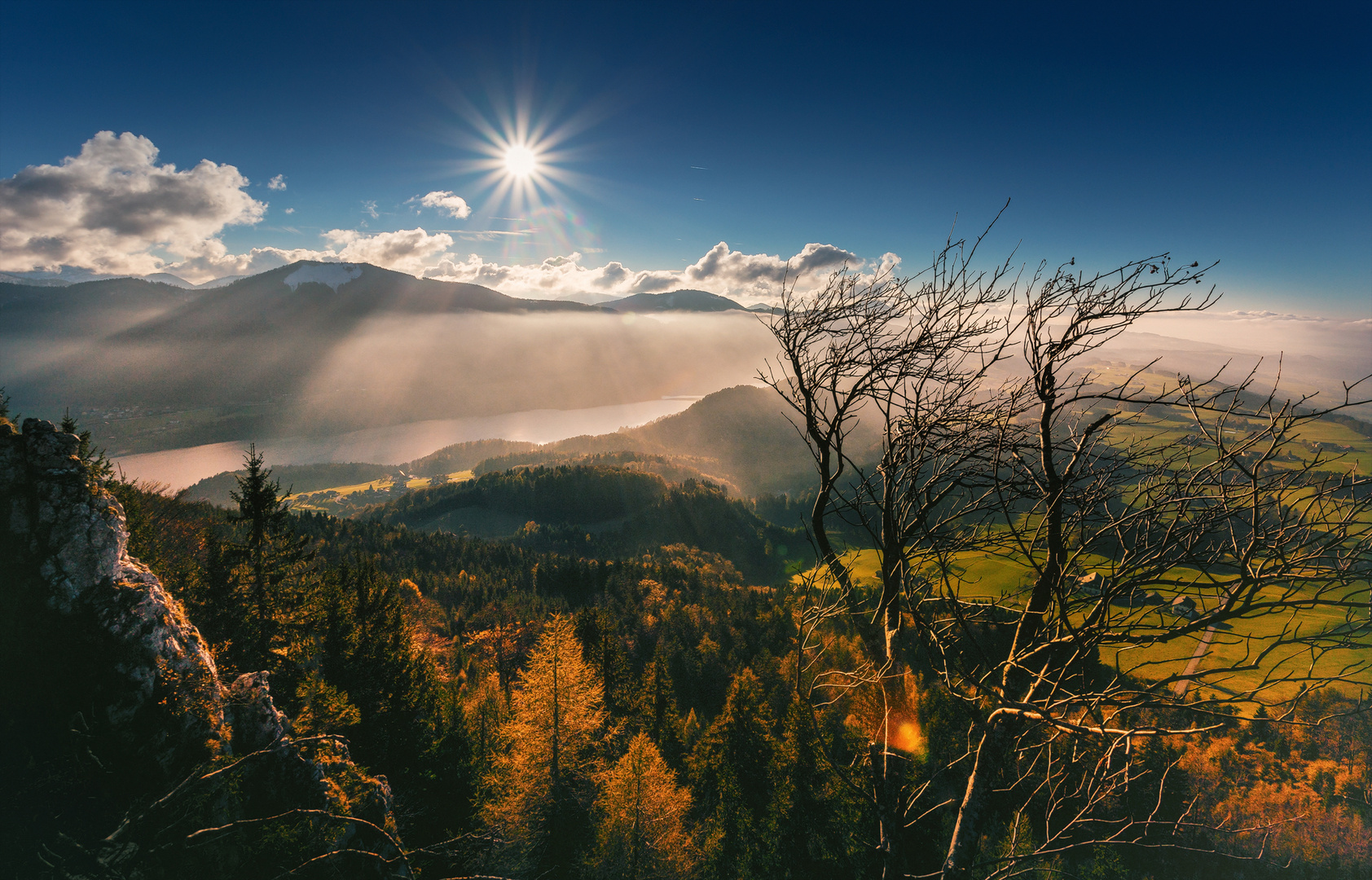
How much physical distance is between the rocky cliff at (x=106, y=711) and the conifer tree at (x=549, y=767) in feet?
19.0

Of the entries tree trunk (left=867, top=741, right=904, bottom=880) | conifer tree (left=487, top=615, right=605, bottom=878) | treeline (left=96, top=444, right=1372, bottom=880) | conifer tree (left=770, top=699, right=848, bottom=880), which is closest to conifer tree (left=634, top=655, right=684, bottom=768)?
treeline (left=96, top=444, right=1372, bottom=880)

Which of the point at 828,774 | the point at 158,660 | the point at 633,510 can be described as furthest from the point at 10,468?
the point at 633,510

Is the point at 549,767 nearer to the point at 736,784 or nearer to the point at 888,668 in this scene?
the point at 736,784

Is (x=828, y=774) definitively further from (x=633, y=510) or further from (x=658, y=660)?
(x=633, y=510)

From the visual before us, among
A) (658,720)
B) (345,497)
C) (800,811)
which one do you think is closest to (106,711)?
(800,811)

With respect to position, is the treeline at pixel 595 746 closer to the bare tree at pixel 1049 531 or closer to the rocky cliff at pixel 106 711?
the bare tree at pixel 1049 531

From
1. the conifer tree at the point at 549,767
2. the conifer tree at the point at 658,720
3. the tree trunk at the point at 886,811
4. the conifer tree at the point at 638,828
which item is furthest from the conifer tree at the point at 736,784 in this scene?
the tree trunk at the point at 886,811

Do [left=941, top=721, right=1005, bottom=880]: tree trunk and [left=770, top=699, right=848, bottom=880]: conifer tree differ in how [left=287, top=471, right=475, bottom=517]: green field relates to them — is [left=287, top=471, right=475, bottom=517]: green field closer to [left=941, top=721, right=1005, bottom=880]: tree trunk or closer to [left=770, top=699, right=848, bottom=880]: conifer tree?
[left=770, top=699, right=848, bottom=880]: conifer tree

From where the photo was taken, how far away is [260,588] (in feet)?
51.5

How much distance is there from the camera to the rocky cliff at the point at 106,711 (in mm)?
7133

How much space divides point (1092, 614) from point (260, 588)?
18619 millimetres

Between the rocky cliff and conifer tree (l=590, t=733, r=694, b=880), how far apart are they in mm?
7222

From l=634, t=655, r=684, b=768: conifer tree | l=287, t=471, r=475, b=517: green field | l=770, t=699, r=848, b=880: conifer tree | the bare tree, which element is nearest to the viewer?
the bare tree

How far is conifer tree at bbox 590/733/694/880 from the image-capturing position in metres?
16.6
